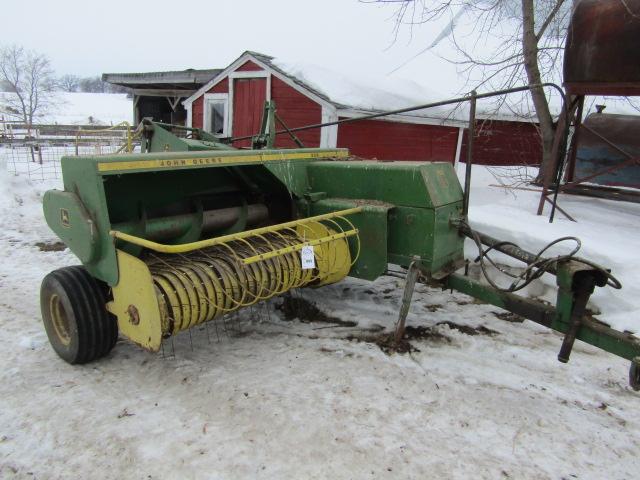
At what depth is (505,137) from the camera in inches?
603

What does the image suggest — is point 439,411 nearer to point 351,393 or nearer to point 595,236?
point 351,393

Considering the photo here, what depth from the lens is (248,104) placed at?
10.3 meters

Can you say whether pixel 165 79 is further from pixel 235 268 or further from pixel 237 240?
pixel 235 268

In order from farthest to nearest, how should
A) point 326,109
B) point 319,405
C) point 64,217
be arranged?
1. point 326,109
2. point 64,217
3. point 319,405

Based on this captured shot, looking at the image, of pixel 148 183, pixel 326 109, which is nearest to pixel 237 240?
pixel 148 183

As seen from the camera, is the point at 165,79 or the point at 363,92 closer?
the point at 363,92

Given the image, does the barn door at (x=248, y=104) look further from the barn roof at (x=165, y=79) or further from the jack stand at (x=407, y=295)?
the jack stand at (x=407, y=295)

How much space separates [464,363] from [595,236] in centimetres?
282

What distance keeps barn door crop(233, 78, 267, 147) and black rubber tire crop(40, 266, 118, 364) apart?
7.45 m

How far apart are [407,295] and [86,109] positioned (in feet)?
208

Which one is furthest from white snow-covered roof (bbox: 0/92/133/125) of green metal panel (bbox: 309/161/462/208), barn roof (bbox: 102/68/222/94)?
green metal panel (bbox: 309/161/462/208)

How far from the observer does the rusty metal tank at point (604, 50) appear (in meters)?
5.27

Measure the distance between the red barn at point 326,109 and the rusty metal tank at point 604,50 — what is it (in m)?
3.11

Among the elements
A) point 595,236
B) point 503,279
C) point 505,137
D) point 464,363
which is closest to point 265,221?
point 464,363
